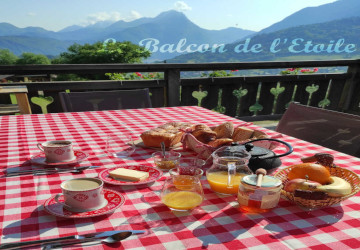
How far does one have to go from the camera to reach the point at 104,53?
46.8 m

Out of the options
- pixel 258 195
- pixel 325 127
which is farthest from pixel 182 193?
pixel 325 127

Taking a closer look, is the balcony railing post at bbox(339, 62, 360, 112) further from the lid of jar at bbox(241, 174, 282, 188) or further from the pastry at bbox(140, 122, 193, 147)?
the lid of jar at bbox(241, 174, 282, 188)

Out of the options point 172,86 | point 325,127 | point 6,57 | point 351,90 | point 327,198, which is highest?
point 327,198

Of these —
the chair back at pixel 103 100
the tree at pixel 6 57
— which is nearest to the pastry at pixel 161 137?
the chair back at pixel 103 100

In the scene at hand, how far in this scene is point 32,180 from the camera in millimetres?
963

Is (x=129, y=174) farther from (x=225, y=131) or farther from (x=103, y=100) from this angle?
(x=103, y=100)

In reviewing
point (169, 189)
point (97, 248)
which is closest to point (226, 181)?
point (169, 189)

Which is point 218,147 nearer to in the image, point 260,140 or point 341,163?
point 260,140

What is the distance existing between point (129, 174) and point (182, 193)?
24cm

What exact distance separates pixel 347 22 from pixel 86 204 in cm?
10087

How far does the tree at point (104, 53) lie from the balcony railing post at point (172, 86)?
1789 inches

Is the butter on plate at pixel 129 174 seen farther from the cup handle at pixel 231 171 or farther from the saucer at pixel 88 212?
the cup handle at pixel 231 171

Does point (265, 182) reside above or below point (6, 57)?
above

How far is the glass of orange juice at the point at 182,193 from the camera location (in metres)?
0.76
